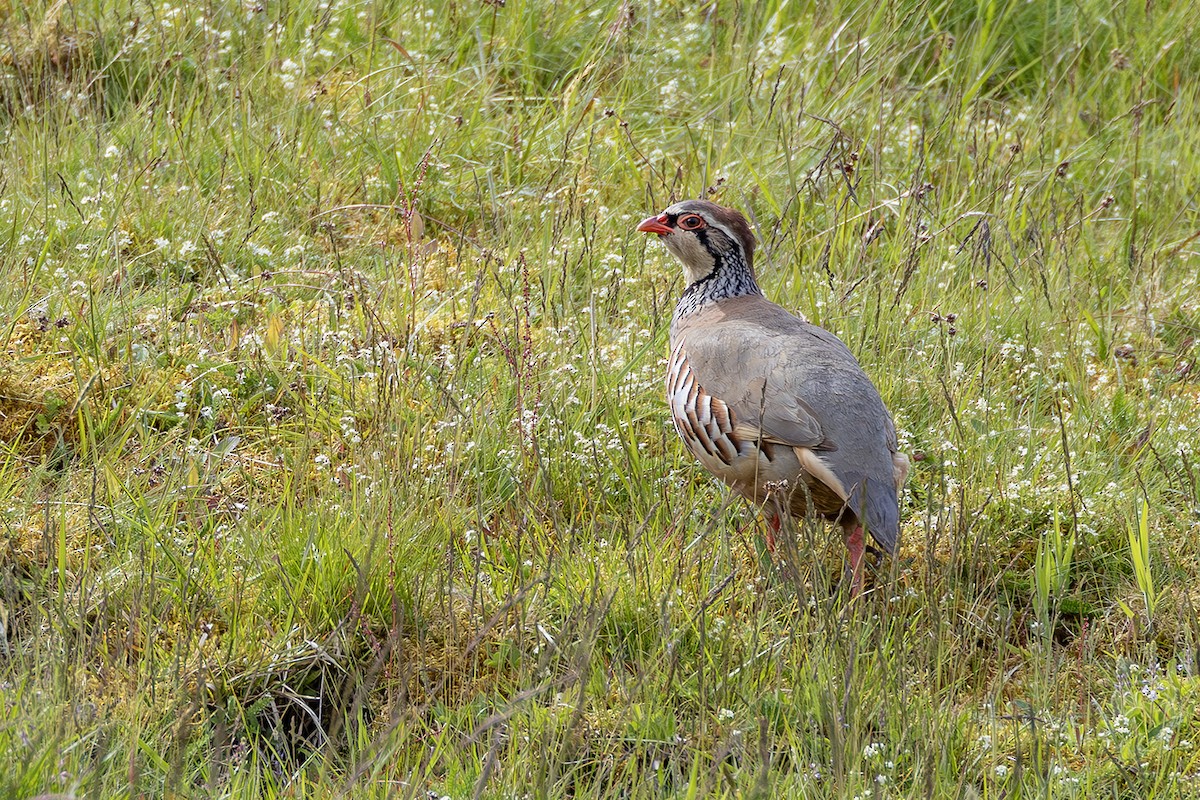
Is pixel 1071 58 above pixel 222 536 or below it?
above

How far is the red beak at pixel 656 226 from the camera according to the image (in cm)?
459

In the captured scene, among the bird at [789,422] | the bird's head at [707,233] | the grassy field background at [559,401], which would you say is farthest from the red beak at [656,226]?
the bird at [789,422]

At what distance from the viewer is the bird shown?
369 cm

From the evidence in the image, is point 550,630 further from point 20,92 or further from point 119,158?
point 20,92

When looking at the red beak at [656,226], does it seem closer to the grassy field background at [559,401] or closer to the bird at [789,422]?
the grassy field background at [559,401]

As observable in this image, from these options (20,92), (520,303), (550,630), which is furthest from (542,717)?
(20,92)

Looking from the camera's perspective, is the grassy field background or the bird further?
the bird

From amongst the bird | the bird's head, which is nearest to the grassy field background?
the bird

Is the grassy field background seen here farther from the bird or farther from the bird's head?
the bird's head

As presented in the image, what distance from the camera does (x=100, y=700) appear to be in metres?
2.86

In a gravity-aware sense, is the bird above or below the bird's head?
below

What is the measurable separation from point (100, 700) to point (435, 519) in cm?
98

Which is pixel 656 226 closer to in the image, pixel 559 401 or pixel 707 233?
pixel 707 233

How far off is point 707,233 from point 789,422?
1.03 m
